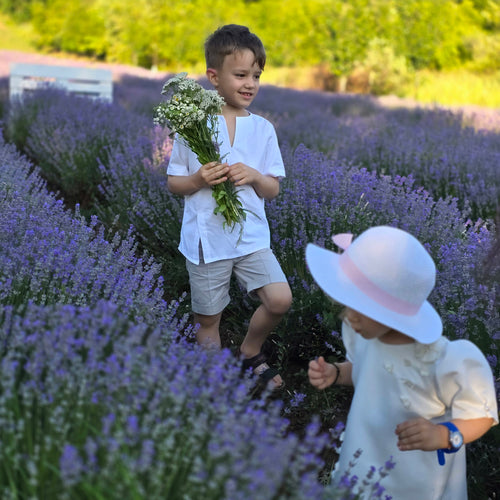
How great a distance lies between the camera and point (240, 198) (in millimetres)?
2668

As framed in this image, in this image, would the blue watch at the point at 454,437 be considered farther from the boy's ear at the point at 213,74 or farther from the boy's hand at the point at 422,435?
the boy's ear at the point at 213,74

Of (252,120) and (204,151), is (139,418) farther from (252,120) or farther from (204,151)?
(252,120)

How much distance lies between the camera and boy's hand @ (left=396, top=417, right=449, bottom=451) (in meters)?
1.58

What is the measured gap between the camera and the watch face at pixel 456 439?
5.22ft

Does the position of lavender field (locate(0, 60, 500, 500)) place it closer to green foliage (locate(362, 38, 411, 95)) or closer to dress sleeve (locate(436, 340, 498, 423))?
dress sleeve (locate(436, 340, 498, 423))

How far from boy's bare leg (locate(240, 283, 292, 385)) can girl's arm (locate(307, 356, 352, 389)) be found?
2.32 feet

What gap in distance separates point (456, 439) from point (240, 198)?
1.35 meters

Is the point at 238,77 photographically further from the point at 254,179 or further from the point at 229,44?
the point at 254,179

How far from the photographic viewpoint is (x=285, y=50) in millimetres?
25062

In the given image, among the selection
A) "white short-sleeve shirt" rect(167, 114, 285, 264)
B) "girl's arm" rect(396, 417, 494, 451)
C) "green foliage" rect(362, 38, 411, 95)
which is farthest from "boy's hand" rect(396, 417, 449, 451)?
"green foliage" rect(362, 38, 411, 95)

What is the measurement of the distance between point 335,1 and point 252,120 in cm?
1969

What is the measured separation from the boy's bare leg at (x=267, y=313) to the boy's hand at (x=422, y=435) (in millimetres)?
1091

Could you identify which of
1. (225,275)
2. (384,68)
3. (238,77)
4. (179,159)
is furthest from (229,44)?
(384,68)

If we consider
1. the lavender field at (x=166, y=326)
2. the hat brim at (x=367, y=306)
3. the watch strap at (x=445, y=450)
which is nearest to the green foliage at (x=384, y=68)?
the lavender field at (x=166, y=326)
